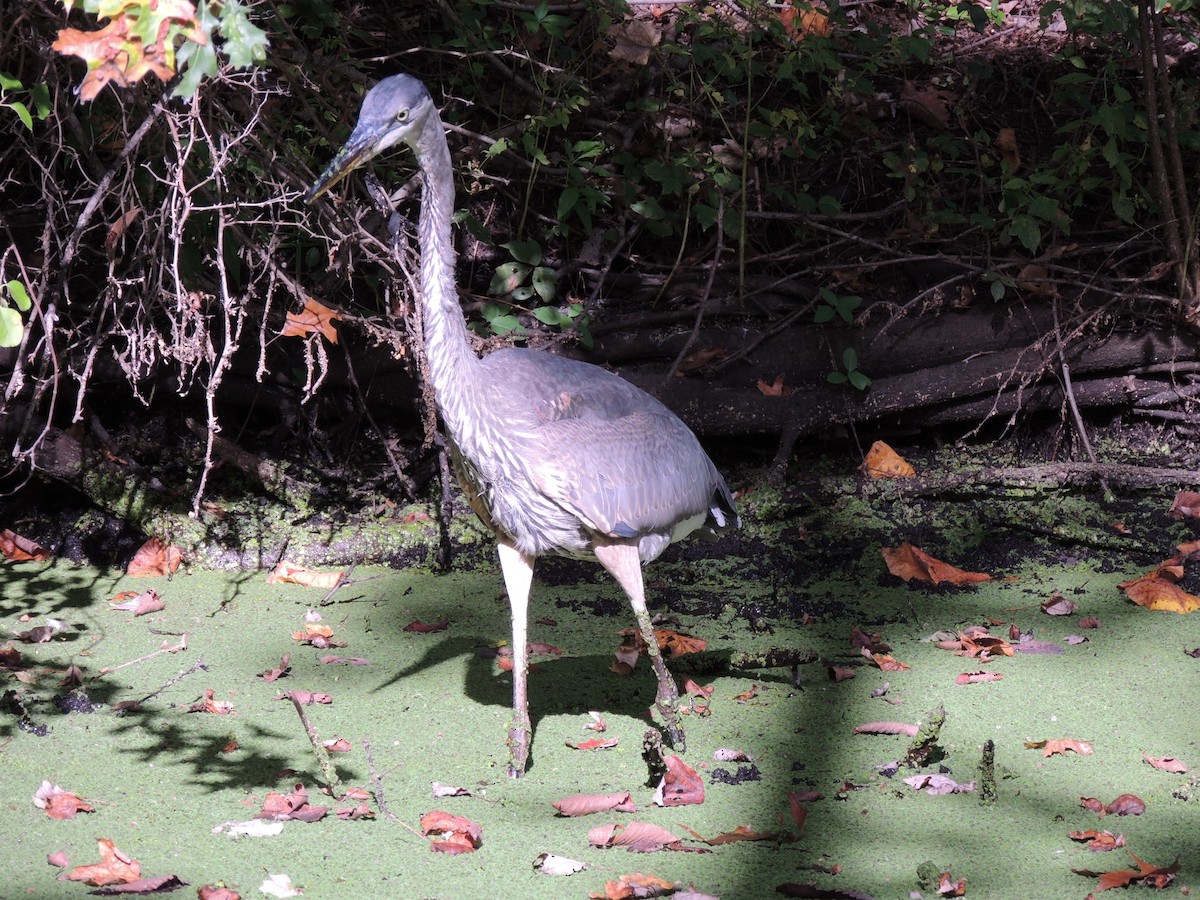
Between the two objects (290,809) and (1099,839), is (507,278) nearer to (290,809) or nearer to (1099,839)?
(290,809)

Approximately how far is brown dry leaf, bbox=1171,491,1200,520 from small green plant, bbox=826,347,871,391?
1.24m

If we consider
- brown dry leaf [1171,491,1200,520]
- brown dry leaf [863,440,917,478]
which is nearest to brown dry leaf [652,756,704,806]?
brown dry leaf [863,440,917,478]

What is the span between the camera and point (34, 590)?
4.52 m

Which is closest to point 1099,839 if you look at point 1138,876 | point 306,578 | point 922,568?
point 1138,876

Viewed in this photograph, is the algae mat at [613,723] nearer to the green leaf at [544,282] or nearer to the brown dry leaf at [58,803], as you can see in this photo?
the brown dry leaf at [58,803]

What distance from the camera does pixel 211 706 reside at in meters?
3.64

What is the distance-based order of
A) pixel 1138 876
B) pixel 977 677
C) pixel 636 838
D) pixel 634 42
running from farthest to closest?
1. pixel 634 42
2. pixel 977 677
3. pixel 636 838
4. pixel 1138 876

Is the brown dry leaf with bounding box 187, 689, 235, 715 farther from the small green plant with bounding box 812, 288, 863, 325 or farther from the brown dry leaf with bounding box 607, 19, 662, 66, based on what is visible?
the brown dry leaf with bounding box 607, 19, 662, 66

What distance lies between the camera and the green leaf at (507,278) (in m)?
5.45

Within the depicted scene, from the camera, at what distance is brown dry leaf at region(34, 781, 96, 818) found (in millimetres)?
3010

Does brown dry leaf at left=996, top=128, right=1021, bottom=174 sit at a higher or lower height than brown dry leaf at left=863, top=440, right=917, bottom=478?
higher

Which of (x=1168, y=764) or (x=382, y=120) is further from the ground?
(x=382, y=120)

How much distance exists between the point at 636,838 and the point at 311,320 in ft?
6.68

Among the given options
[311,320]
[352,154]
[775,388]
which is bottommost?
[775,388]
